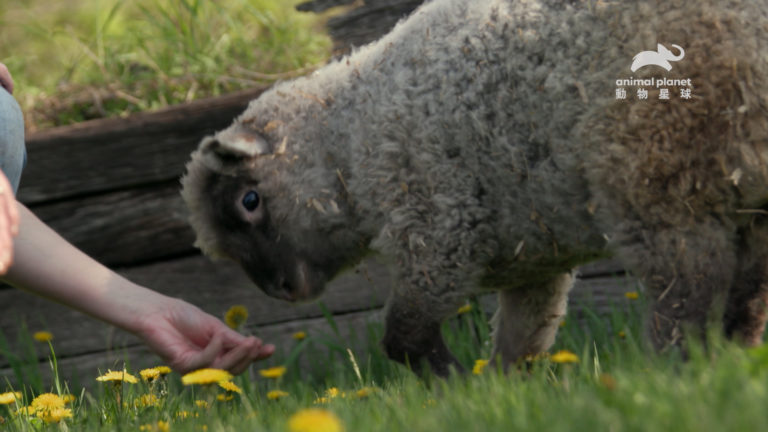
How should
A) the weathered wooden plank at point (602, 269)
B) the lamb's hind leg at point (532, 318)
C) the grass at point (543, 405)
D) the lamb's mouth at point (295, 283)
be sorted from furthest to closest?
1. the weathered wooden plank at point (602, 269)
2. the lamb's hind leg at point (532, 318)
3. the lamb's mouth at point (295, 283)
4. the grass at point (543, 405)

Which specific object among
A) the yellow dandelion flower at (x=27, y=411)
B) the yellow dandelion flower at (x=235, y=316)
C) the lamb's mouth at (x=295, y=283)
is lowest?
the yellow dandelion flower at (x=27, y=411)

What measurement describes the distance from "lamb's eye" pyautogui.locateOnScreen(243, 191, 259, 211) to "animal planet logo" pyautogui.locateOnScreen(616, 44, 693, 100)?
4.74 feet

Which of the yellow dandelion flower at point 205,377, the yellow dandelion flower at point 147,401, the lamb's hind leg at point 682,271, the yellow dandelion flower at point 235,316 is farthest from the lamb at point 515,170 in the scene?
the yellow dandelion flower at point 205,377

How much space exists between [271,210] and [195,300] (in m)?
1.62

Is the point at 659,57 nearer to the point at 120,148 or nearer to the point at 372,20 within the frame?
the point at 372,20

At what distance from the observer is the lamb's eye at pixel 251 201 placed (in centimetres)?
319

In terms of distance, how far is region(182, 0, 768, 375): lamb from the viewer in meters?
2.34

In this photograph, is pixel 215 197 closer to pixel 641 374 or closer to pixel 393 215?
pixel 393 215

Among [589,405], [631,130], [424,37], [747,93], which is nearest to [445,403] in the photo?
[589,405]

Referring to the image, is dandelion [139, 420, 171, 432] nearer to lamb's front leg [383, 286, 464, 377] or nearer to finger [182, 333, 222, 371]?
finger [182, 333, 222, 371]

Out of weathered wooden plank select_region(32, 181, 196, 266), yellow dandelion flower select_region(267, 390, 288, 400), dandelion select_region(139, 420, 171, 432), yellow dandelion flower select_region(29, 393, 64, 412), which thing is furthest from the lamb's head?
weathered wooden plank select_region(32, 181, 196, 266)

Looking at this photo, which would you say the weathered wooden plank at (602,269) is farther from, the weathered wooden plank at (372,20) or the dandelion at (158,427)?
the dandelion at (158,427)

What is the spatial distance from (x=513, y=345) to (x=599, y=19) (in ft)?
4.66

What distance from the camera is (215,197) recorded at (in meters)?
3.24
